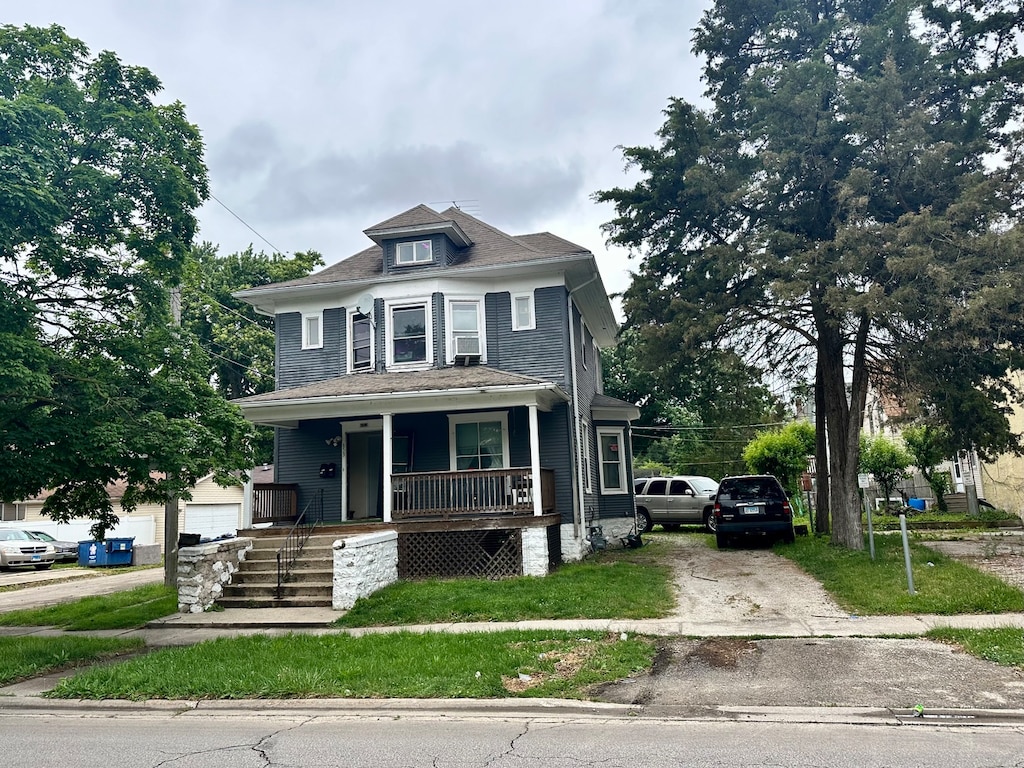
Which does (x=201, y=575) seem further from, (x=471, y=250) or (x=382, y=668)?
(x=471, y=250)

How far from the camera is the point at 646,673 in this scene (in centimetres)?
777

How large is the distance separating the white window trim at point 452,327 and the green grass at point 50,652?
9.07 meters

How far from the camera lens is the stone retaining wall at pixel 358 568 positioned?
1178cm

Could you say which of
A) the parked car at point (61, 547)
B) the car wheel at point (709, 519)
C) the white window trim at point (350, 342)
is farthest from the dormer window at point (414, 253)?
the parked car at point (61, 547)

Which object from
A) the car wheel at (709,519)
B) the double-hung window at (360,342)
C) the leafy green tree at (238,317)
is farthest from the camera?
the leafy green tree at (238,317)

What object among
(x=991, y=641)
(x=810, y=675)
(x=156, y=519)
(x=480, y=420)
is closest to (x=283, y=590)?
(x=480, y=420)

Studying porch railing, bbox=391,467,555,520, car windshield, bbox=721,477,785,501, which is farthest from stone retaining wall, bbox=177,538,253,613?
car windshield, bbox=721,477,785,501

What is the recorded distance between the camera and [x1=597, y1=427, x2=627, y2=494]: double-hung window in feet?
66.2

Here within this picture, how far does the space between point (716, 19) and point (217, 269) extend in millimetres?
25717

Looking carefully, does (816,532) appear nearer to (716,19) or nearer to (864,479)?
(864,479)

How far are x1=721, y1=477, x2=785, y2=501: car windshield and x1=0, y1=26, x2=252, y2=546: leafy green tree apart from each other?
11402mm

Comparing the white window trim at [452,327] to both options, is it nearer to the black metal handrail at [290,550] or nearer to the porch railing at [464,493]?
the porch railing at [464,493]

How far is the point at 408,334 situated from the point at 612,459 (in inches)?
262

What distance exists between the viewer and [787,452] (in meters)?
26.6
